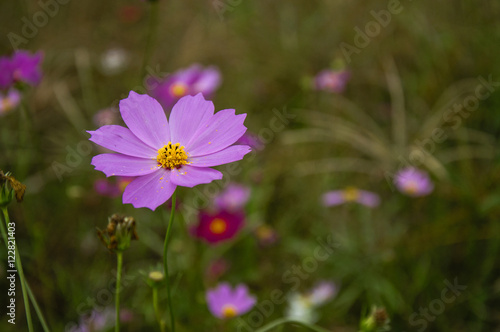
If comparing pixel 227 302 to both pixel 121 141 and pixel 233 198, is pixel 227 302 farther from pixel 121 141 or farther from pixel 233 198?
pixel 121 141

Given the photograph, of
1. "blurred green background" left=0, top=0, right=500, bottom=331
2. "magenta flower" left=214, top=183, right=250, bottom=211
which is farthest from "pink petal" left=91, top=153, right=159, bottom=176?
"magenta flower" left=214, top=183, right=250, bottom=211

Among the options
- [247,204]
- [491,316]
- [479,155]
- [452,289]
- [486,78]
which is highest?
[486,78]

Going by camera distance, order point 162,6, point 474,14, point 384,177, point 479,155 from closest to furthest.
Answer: point 479,155 < point 384,177 < point 474,14 < point 162,6

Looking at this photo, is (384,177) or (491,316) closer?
(491,316)

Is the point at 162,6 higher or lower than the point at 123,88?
higher

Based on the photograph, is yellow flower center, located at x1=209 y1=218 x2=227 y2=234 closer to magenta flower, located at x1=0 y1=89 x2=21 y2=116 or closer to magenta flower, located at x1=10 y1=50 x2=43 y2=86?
magenta flower, located at x1=10 y1=50 x2=43 y2=86

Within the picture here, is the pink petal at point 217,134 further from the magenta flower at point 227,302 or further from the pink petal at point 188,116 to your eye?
the magenta flower at point 227,302

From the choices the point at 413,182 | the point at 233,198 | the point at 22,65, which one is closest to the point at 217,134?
the point at 22,65

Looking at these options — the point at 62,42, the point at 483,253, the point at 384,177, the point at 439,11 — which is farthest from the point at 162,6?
the point at 483,253

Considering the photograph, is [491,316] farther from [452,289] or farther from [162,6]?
[162,6]
